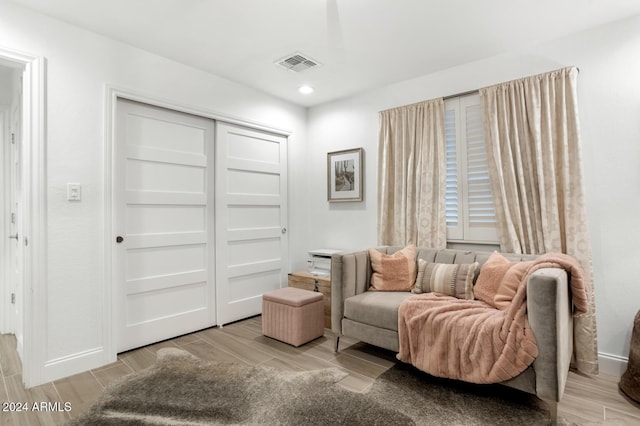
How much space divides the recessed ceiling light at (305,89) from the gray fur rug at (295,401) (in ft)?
8.99

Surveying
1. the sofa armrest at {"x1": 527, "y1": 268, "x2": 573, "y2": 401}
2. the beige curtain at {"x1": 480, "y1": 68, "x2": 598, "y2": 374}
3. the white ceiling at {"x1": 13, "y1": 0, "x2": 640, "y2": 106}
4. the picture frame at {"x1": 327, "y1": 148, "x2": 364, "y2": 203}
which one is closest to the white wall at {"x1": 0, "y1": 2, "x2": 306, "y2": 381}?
the white ceiling at {"x1": 13, "y1": 0, "x2": 640, "y2": 106}

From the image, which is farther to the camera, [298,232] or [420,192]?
[298,232]

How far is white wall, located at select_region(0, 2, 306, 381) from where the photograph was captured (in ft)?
7.56

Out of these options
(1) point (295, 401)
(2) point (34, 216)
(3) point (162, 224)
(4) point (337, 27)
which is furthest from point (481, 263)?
(2) point (34, 216)

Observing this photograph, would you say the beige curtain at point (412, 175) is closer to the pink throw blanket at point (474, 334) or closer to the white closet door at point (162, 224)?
the pink throw blanket at point (474, 334)

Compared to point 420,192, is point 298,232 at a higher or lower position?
lower

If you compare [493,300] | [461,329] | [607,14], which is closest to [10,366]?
[461,329]

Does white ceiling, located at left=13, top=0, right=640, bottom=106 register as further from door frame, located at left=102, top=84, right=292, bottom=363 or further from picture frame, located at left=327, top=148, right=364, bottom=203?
picture frame, located at left=327, top=148, right=364, bottom=203

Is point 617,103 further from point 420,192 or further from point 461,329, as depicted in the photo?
point 461,329

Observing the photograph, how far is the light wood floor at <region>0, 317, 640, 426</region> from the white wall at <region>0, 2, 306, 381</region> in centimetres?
21

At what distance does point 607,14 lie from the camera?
2297 millimetres

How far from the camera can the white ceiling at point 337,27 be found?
2.21 meters

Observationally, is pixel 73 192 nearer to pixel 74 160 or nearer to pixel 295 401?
pixel 74 160

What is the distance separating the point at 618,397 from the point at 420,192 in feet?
6.43
